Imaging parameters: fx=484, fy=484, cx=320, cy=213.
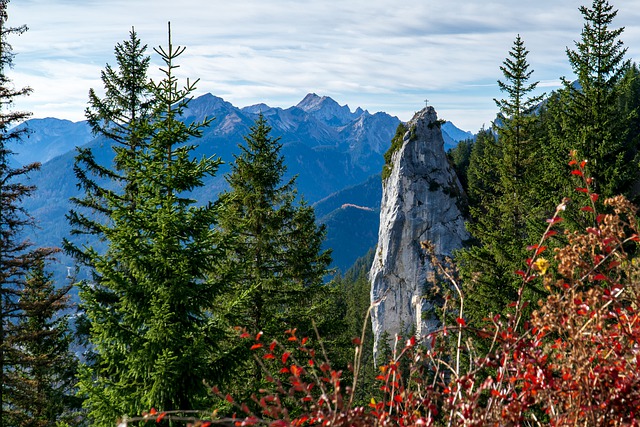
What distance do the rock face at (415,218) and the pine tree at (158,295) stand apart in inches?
1663

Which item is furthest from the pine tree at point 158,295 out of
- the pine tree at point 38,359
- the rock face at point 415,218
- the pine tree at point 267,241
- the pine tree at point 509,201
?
the rock face at point 415,218

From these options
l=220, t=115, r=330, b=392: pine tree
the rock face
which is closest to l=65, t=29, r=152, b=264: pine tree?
l=220, t=115, r=330, b=392: pine tree

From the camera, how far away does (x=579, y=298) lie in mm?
3049

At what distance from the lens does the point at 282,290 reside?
15203 millimetres

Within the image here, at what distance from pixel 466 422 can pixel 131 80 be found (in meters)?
15.0

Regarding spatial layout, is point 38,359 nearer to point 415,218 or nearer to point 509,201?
point 509,201

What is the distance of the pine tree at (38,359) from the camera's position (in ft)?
42.7

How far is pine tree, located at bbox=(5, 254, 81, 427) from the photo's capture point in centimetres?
1302

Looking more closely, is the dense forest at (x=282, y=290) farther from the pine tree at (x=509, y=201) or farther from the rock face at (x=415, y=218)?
the rock face at (x=415, y=218)

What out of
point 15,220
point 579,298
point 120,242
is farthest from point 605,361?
point 15,220

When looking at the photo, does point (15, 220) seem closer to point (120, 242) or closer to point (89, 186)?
point (89, 186)

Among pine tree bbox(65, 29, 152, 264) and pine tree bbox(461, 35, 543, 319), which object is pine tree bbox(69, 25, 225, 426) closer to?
pine tree bbox(65, 29, 152, 264)

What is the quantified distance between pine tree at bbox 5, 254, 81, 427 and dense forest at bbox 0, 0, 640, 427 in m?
0.10

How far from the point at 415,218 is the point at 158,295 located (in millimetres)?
44335
